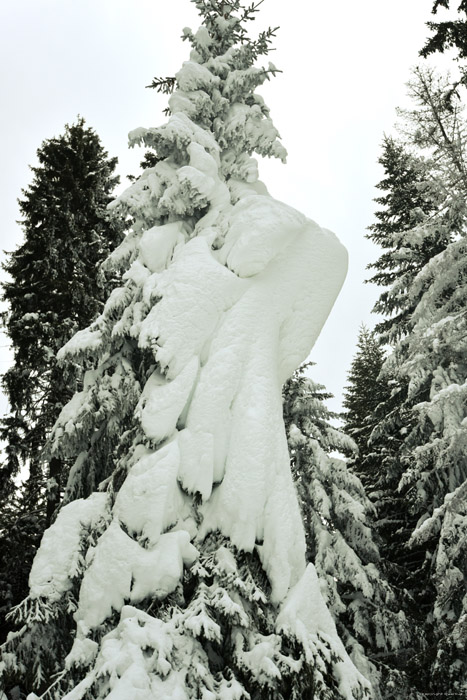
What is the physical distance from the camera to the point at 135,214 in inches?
300

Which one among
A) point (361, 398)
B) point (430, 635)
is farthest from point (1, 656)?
point (361, 398)

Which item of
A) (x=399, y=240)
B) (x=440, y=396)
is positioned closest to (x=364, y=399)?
(x=399, y=240)

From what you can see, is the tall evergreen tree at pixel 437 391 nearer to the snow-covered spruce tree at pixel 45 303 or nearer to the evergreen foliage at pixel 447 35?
the evergreen foliage at pixel 447 35

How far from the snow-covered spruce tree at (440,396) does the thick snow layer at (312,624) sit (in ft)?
12.5

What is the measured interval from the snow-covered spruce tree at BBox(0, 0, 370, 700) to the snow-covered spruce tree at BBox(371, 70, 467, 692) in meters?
3.72

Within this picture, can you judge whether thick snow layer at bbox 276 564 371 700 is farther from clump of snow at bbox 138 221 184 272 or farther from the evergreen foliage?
the evergreen foliage

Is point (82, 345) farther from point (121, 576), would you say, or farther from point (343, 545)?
point (343, 545)

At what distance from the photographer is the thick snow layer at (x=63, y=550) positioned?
489 centimetres

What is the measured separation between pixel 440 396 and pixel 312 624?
197 inches

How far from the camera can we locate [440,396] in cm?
856

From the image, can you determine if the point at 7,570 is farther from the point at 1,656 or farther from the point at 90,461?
the point at 1,656

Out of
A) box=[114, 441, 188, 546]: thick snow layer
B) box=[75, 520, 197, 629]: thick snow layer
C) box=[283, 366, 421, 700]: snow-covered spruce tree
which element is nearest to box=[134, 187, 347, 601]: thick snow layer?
box=[114, 441, 188, 546]: thick snow layer

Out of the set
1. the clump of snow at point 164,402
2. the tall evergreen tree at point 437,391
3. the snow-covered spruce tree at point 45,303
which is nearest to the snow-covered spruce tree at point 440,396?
the tall evergreen tree at point 437,391

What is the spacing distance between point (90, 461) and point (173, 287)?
253cm
